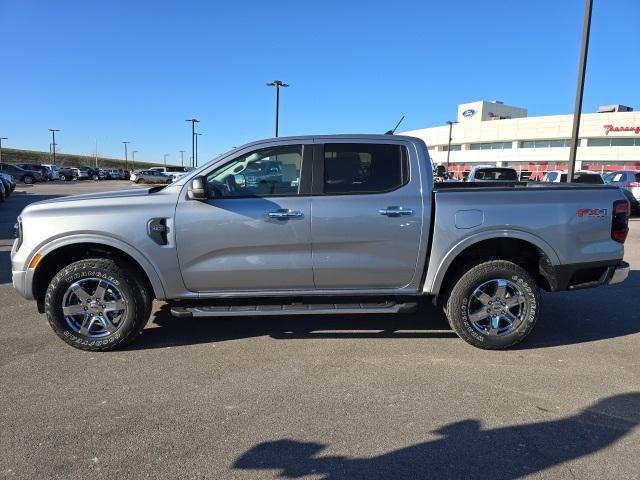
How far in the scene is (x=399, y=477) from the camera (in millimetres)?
2674

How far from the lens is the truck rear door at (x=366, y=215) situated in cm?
436

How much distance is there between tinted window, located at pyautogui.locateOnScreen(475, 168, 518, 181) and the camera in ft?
50.0

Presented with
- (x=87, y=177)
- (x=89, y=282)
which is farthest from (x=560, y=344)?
(x=87, y=177)

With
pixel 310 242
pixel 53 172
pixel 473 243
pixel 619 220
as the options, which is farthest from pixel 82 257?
pixel 53 172

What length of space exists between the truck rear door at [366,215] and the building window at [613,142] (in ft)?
226

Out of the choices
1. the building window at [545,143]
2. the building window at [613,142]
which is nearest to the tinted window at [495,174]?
the building window at [613,142]

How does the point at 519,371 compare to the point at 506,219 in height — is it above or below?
below

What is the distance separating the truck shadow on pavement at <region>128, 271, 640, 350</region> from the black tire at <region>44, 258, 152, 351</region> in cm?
26

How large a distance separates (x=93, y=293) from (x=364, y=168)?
2.67m

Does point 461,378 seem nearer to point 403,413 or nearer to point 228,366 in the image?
point 403,413

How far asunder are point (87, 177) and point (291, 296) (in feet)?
205

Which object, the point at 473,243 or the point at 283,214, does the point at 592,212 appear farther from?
the point at 283,214

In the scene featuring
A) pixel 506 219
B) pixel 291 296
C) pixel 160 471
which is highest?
pixel 506 219

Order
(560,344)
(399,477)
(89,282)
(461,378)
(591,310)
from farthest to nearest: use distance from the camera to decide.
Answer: (591,310), (560,344), (89,282), (461,378), (399,477)
